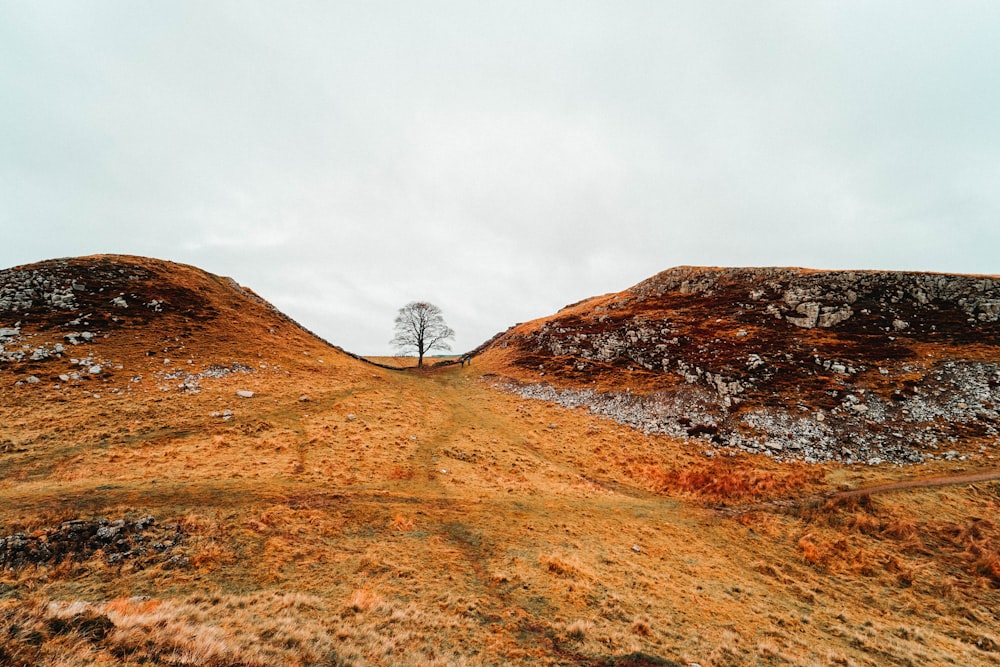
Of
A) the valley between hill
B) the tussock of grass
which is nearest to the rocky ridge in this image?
the valley between hill

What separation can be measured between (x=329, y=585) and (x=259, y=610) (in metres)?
2.15

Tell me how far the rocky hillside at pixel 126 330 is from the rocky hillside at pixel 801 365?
30536 millimetres

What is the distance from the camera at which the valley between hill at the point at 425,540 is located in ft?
30.7

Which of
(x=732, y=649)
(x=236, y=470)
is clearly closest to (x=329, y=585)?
(x=236, y=470)

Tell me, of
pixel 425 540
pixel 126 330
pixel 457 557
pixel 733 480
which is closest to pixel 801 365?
pixel 733 480

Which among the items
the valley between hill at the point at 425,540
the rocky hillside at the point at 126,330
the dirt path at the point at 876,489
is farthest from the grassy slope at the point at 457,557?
the rocky hillside at the point at 126,330

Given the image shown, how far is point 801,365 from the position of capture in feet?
107

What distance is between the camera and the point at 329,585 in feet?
37.0

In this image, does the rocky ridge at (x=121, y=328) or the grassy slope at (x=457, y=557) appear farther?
the rocky ridge at (x=121, y=328)

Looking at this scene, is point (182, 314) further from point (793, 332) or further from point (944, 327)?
point (944, 327)

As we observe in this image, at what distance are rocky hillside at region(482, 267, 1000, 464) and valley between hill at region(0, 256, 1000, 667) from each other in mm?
2483

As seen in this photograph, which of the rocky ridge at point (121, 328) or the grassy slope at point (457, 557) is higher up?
the rocky ridge at point (121, 328)

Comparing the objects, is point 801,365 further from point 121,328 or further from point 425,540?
point 121,328

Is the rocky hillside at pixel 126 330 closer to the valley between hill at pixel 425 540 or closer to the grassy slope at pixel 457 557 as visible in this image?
the valley between hill at pixel 425 540
